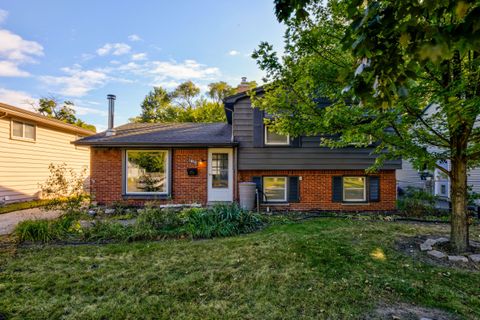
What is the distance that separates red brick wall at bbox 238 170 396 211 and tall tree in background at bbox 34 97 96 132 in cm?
2418

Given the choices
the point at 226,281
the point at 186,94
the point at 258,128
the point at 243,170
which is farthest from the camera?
the point at 186,94

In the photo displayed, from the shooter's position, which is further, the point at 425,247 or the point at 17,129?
the point at 17,129

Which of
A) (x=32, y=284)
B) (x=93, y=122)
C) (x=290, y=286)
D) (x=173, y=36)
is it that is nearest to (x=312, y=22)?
(x=290, y=286)

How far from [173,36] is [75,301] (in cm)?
1138

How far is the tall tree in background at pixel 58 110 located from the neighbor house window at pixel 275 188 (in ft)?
78.1

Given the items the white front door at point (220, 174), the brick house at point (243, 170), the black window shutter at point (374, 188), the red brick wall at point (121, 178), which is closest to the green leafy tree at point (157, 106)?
the brick house at point (243, 170)

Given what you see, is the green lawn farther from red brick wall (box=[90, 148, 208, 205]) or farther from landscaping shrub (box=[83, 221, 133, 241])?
red brick wall (box=[90, 148, 208, 205])

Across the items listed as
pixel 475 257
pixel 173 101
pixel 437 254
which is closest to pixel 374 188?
pixel 437 254

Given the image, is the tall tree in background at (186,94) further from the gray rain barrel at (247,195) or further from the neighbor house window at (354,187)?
the neighbor house window at (354,187)

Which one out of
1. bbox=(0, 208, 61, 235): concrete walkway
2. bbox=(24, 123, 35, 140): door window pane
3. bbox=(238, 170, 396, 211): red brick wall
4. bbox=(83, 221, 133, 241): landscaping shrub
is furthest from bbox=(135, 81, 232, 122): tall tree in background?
bbox=(83, 221, 133, 241): landscaping shrub

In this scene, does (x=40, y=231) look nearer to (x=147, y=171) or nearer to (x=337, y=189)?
(x=147, y=171)

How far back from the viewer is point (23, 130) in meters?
10.3

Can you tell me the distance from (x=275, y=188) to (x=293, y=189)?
0.65m

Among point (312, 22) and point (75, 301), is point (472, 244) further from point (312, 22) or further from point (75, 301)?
point (75, 301)
